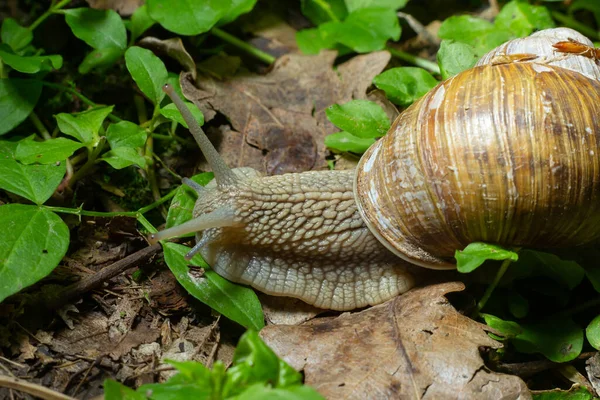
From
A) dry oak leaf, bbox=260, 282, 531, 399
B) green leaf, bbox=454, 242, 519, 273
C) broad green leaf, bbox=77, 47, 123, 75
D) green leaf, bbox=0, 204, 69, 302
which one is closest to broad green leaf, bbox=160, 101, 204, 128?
broad green leaf, bbox=77, 47, 123, 75

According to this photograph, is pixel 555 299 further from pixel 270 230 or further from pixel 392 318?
pixel 270 230

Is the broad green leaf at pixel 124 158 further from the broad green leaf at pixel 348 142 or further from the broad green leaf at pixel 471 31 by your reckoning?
the broad green leaf at pixel 471 31

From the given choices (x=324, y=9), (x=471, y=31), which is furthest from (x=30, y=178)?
(x=471, y=31)

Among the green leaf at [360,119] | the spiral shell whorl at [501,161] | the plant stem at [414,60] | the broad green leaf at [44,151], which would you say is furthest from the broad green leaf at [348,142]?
the broad green leaf at [44,151]

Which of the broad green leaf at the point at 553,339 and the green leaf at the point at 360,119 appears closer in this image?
the broad green leaf at the point at 553,339

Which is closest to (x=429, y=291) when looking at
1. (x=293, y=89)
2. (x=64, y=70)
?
(x=293, y=89)

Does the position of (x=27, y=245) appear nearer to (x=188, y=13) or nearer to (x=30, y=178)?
(x=30, y=178)
